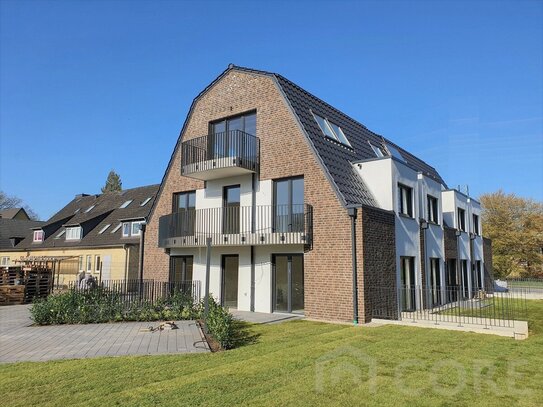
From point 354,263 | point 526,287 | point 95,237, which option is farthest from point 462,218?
point 95,237

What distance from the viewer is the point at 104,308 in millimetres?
12594

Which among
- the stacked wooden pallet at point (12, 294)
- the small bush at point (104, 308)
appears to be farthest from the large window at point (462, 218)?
the stacked wooden pallet at point (12, 294)

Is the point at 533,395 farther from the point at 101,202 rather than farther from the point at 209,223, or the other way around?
the point at 101,202

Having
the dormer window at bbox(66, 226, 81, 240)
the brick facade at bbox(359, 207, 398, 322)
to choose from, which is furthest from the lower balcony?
the dormer window at bbox(66, 226, 81, 240)

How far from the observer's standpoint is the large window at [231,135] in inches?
623

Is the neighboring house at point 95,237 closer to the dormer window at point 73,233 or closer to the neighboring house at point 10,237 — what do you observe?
the dormer window at point 73,233

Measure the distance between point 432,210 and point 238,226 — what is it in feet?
31.1

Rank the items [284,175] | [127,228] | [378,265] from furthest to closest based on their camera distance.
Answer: [127,228], [284,175], [378,265]

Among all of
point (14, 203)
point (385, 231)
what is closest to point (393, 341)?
point (385, 231)

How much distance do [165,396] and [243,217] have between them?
10689mm

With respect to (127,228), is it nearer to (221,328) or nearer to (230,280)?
(230,280)

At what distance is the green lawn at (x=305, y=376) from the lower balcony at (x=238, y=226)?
534cm

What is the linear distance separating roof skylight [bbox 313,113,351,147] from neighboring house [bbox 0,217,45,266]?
35366mm

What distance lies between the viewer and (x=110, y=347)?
8789mm
